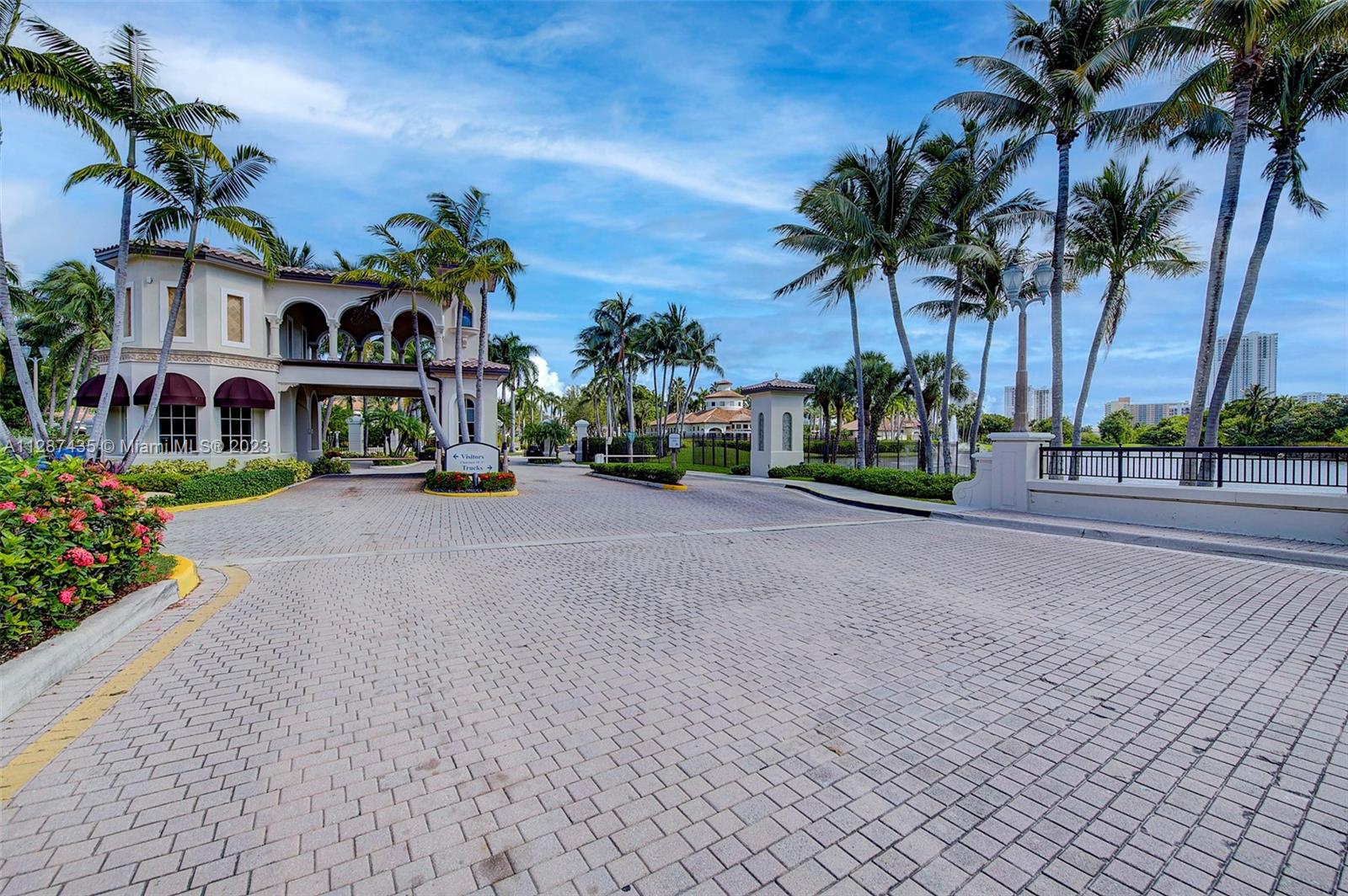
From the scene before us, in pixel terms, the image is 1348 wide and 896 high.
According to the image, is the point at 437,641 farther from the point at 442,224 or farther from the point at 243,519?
the point at 442,224

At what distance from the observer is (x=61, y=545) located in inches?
181

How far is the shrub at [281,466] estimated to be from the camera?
773 inches

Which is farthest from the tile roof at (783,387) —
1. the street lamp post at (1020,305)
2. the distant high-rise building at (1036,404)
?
the distant high-rise building at (1036,404)

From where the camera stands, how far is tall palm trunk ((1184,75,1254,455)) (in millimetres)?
12348

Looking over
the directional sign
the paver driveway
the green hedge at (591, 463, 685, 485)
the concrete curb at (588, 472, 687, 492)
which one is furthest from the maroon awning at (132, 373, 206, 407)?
the paver driveway

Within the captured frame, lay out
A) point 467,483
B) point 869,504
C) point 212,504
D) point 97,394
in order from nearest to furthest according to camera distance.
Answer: point 212,504 < point 869,504 < point 467,483 < point 97,394

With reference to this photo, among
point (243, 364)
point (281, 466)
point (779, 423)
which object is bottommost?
point (281, 466)

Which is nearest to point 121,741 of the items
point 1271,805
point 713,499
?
point 1271,805

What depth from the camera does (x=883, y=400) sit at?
1494 inches

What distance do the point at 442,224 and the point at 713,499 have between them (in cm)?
1275

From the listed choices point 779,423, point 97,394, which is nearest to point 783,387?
point 779,423

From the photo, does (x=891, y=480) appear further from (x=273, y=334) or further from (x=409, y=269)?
(x=273, y=334)

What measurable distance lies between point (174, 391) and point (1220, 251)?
29.6 metres

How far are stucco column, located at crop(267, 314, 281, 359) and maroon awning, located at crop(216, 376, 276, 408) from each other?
84.0 inches
